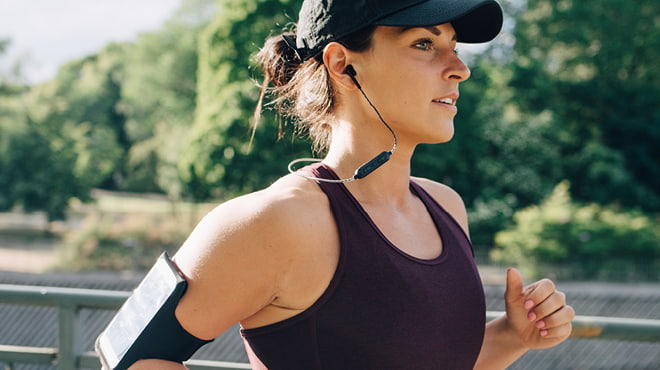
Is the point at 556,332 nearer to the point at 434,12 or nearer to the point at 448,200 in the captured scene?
the point at 448,200

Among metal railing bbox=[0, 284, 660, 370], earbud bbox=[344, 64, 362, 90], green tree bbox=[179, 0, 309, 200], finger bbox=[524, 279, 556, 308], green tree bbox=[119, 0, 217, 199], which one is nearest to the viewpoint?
earbud bbox=[344, 64, 362, 90]

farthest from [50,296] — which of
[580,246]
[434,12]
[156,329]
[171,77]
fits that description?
[171,77]

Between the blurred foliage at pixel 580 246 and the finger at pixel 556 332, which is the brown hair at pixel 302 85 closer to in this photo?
the finger at pixel 556 332

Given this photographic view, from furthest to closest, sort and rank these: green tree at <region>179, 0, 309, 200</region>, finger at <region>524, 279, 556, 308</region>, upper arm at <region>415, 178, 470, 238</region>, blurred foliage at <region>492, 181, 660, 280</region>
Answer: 1. green tree at <region>179, 0, 309, 200</region>
2. blurred foliage at <region>492, 181, 660, 280</region>
3. upper arm at <region>415, 178, 470, 238</region>
4. finger at <region>524, 279, 556, 308</region>

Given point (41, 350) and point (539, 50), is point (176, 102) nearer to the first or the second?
Result: point (539, 50)

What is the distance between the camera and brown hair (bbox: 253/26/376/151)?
5.06 feet

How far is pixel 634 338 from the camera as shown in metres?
2.23

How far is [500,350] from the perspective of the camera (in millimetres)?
1717

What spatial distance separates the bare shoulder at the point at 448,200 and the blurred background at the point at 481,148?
935cm

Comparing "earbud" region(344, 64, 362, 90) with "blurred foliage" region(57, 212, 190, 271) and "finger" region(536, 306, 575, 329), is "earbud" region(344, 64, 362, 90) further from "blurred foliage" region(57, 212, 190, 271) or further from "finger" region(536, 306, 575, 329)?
"blurred foliage" region(57, 212, 190, 271)

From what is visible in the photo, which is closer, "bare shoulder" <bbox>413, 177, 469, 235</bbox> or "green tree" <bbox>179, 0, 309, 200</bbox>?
"bare shoulder" <bbox>413, 177, 469, 235</bbox>

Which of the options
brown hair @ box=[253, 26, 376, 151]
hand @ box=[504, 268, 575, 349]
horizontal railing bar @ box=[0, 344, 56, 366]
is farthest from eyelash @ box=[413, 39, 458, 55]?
horizontal railing bar @ box=[0, 344, 56, 366]

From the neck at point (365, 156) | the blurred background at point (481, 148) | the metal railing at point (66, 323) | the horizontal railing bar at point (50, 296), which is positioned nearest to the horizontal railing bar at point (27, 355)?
the metal railing at point (66, 323)

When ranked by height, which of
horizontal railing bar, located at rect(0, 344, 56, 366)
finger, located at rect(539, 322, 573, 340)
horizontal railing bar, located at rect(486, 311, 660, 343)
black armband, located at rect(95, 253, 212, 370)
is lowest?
horizontal railing bar, located at rect(0, 344, 56, 366)
